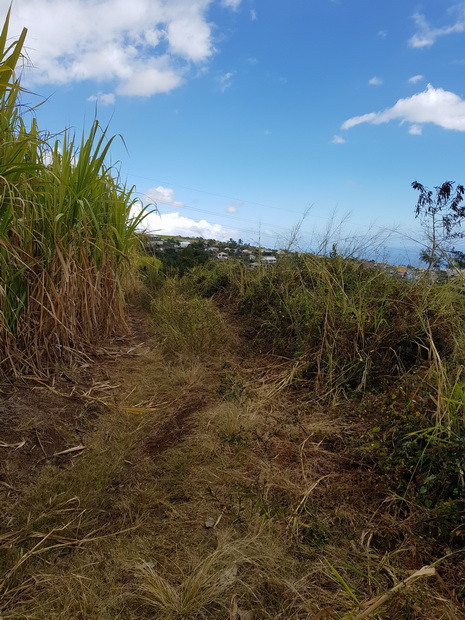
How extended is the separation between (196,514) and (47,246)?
1871 mm

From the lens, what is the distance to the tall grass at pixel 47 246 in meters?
2.21

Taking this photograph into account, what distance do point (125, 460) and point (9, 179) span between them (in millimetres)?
1603

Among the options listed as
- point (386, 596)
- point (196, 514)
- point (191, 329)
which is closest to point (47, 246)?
point (191, 329)

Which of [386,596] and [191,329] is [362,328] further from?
[386,596]

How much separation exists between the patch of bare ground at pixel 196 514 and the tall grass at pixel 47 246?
31cm

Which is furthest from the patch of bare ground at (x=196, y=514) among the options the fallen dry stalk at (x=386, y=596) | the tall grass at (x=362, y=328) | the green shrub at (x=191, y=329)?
the green shrub at (x=191, y=329)

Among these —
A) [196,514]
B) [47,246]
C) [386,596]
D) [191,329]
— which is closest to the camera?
[386,596]

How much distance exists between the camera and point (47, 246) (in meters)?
2.61

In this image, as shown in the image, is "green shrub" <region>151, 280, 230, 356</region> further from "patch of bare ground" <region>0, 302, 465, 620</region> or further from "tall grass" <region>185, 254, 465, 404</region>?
"patch of bare ground" <region>0, 302, 465, 620</region>

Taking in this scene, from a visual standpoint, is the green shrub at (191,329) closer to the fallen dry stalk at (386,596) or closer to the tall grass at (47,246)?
the tall grass at (47,246)

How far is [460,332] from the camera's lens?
2746 mm

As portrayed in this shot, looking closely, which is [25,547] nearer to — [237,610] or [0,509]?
[0,509]

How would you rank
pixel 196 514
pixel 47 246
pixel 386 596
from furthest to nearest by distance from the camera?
1. pixel 47 246
2. pixel 196 514
3. pixel 386 596

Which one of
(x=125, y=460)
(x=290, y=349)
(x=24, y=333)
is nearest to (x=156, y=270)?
(x=290, y=349)
